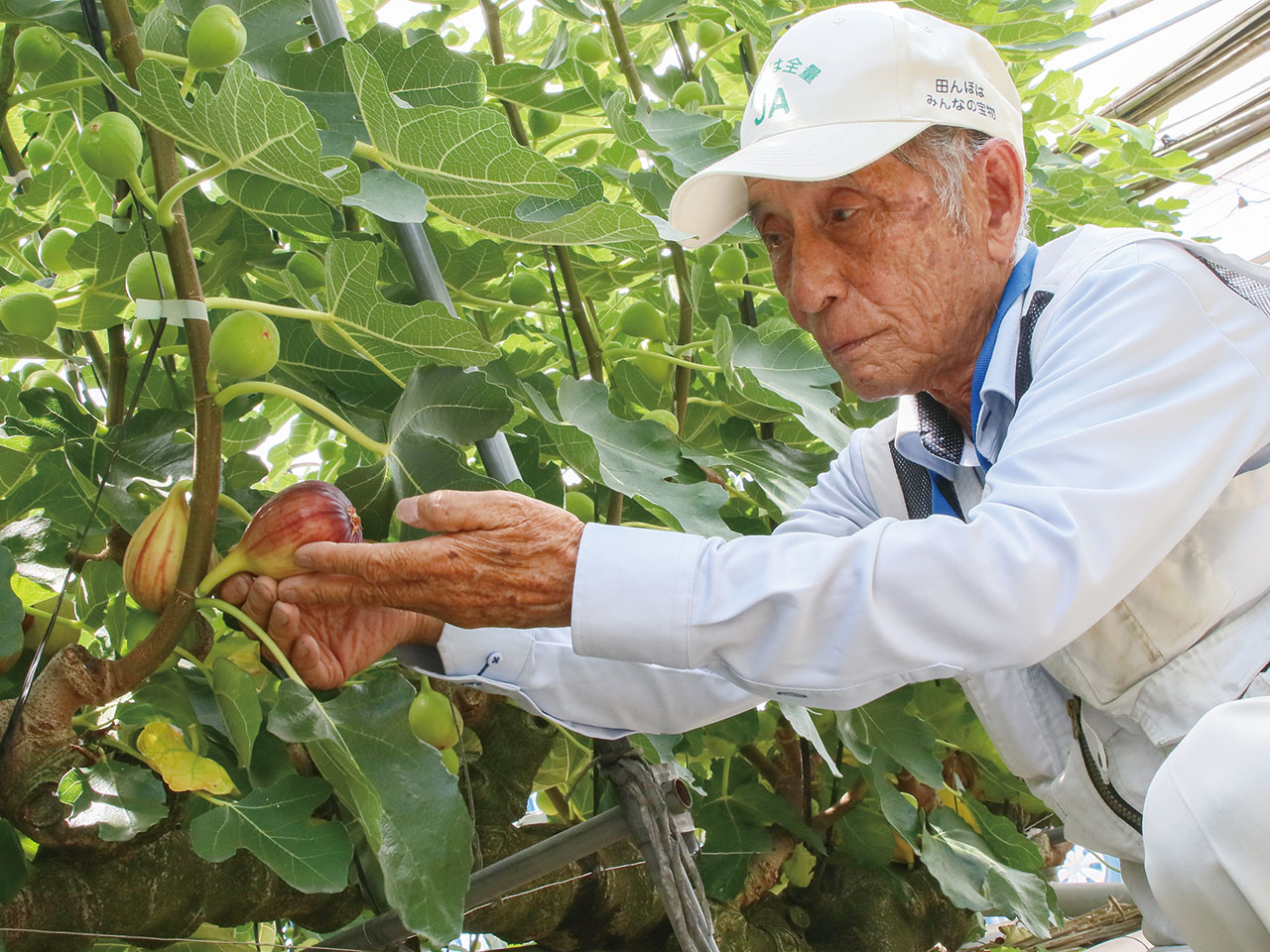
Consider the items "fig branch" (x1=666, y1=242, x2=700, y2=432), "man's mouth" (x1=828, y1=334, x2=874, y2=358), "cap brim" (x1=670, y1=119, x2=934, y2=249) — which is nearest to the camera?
"cap brim" (x1=670, y1=119, x2=934, y2=249)

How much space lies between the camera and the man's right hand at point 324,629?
94 centimetres

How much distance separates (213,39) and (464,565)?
42 centimetres

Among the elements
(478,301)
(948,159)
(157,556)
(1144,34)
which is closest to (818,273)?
(948,159)

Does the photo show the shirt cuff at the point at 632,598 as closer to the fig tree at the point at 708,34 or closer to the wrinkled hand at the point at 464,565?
the wrinkled hand at the point at 464,565

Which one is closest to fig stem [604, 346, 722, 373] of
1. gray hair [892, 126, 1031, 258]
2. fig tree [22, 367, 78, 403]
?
gray hair [892, 126, 1031, 258]

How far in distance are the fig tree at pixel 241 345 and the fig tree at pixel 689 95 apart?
825 millimetres

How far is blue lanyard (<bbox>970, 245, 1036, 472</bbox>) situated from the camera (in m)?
1.19

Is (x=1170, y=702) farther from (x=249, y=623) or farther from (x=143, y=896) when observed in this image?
(x=143, y=896)

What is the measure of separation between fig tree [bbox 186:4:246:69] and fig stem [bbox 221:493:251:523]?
33 cm

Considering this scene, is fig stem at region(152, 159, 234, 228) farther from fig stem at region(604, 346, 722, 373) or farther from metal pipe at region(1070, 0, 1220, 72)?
metal pipe at region(1070, 0, 1220, 72)

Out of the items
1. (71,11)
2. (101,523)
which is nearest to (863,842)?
(101,523)

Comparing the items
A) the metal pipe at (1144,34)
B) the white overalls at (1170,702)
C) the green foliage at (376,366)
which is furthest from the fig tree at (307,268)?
the metal pipe at (1144,34)

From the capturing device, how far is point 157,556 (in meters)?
0.88

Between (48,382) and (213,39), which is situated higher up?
(213,39)
